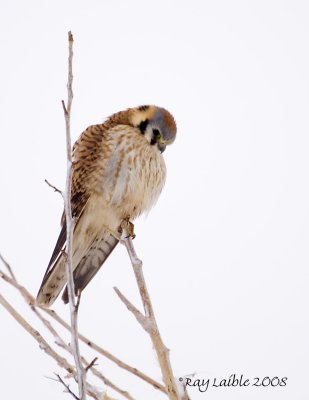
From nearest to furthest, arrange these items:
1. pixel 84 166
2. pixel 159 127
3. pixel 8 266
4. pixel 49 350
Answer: pixel 49 350, pixel 8 266, pixel 84 166, pixel 159 127

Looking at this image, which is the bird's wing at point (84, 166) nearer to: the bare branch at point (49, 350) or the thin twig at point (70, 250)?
the thin twig at point (70, 250)

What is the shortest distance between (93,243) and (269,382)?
2431mm

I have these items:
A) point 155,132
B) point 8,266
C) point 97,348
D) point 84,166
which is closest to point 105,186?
point 84,166

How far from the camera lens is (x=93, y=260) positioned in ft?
13.6

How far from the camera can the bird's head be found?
14.8 ft

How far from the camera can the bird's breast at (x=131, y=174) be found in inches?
164

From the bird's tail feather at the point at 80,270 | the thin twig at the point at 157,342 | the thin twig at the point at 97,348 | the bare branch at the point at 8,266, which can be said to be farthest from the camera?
the bird's tail feather at the point at 80,270

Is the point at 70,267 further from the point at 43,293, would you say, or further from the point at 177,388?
the point at 43,293

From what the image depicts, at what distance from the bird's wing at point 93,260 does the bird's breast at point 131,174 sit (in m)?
0.22

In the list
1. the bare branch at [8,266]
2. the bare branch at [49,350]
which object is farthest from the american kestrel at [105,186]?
the bare branch at [49,350]

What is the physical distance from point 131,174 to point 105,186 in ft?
0.66

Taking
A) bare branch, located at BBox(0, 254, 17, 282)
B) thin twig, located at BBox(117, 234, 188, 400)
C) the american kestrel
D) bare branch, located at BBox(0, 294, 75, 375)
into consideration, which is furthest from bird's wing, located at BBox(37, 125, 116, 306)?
bare branch, located at BBox(0, 294, 75, 375)

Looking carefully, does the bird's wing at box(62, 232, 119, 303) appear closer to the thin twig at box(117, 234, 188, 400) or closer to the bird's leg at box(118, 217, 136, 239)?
the bird's leg at box(118, 217, 136, 239)

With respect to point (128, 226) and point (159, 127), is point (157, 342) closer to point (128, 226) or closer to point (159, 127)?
point (128, 226)
